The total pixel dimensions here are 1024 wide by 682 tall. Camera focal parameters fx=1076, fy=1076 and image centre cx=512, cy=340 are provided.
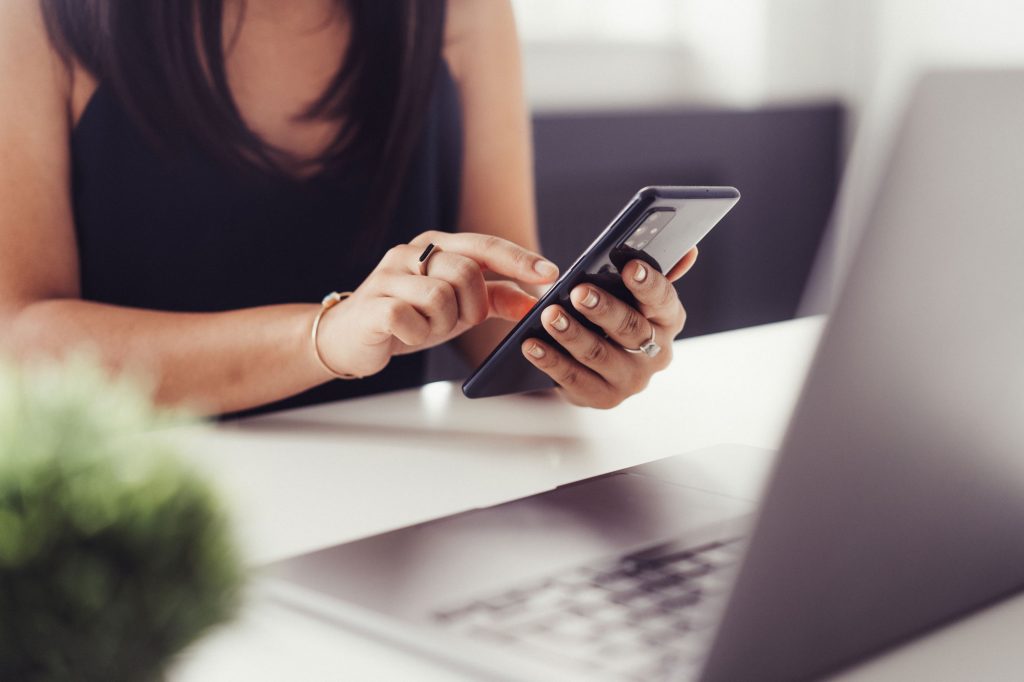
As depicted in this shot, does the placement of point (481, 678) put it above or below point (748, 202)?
above

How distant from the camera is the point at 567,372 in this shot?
2.78ft

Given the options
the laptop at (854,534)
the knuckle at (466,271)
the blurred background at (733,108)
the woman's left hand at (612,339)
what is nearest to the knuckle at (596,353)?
the woman's left hand at (612,339)

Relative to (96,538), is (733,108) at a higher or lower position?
lower

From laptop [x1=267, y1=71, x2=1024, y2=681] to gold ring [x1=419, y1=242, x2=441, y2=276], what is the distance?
0.36 metres

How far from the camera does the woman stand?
861 millimetres

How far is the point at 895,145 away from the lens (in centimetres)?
31

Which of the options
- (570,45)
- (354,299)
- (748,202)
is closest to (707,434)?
(354,299)

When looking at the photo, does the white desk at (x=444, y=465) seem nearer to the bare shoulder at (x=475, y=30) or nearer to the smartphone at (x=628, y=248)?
the smartphone at (x=628, y=248)

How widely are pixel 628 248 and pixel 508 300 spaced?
0.66 feet

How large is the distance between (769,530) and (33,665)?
0.21 meters

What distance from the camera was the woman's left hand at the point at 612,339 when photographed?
30.0 inches

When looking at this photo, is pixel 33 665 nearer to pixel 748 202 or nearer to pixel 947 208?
pixel 947 208

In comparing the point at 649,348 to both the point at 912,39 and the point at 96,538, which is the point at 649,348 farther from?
the point at 912,39

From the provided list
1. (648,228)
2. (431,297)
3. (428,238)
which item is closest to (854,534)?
(648,228)
